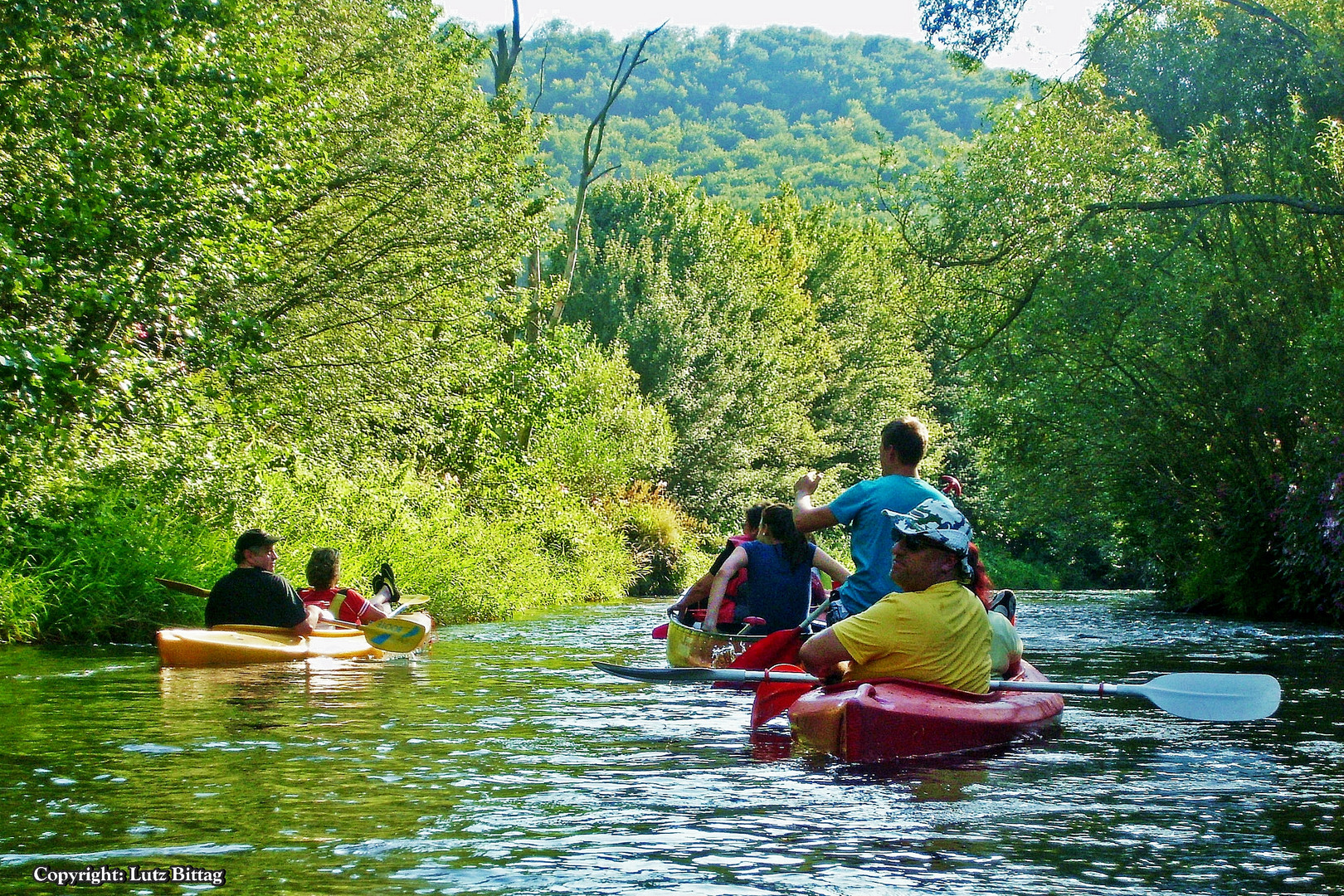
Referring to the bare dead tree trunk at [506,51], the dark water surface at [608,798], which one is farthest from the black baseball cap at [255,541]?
the bare dead tree trunk at [506,51]

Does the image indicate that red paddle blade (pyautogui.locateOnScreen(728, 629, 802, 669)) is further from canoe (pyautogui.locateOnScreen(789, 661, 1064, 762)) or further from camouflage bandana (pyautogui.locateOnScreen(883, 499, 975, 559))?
camouflage bandana (pyautogui.locateOnScreen(883, 499, 975, 559))

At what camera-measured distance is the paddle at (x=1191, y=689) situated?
23.6 ft

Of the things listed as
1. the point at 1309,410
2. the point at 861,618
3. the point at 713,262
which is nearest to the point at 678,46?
the point at 713,262

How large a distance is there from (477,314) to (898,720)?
18.9 m

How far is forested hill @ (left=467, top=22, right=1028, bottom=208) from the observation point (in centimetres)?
7950

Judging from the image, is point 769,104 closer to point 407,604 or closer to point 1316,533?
point 1316,533

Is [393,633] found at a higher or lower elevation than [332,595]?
lower

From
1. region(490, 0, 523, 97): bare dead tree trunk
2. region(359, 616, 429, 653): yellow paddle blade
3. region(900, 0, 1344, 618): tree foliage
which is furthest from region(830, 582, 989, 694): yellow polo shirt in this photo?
region(490, 0, 523, 97): bare dead tree trunk

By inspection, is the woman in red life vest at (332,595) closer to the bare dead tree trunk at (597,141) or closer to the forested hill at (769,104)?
the bare dead tree trunk at (597,141)

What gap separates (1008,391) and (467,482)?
33.6 ft

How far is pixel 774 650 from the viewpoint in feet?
27.8

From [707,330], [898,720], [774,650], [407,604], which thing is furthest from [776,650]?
[707,330]

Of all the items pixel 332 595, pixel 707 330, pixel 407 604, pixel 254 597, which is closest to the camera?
pixel 254 597

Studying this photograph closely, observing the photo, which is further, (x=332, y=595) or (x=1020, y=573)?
(x=1020, y=573)
